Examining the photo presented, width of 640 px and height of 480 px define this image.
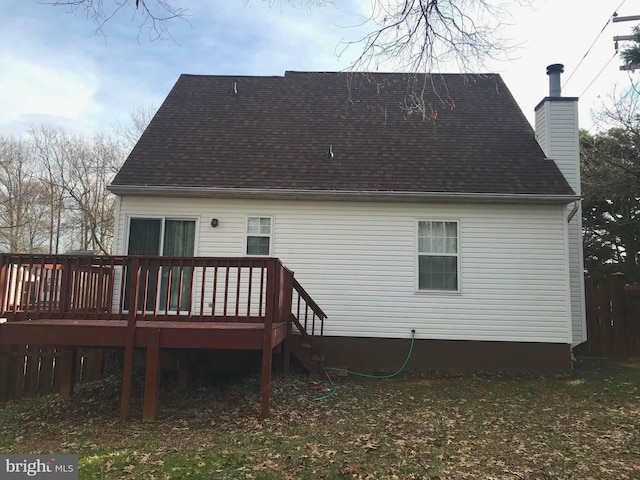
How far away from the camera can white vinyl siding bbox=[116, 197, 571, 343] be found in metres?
8.84

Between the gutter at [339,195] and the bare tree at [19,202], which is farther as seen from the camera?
the bare tree at [19,202]

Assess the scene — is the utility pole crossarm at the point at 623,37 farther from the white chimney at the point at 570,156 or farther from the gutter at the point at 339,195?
the gutter at the point at 339,195

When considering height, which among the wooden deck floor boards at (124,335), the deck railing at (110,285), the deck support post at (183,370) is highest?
the deck railing at (110,285)

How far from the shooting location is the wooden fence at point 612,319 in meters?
10.6

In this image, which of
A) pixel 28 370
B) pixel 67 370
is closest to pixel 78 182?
pixel 28 370

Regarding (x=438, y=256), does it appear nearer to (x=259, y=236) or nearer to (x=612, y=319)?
(x=259, y=236)

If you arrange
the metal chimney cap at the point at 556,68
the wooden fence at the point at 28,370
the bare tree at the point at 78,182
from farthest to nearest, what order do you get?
the bare tree at the point at 78,182 → the metal chimney cap at the point at 556,68 → the wooden fence at the point at 28,370

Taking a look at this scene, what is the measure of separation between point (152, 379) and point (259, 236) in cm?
382

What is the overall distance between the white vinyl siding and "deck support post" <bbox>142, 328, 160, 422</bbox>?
3260mm

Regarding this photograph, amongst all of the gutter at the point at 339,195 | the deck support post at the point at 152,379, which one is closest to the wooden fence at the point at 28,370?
the deck support post at the point at 152,379

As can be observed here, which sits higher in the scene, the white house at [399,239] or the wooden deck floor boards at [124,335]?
the white house at [399,239]

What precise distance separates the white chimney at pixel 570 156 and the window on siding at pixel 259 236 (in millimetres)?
6003

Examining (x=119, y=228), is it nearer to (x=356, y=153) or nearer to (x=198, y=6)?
(x=356, y=153)

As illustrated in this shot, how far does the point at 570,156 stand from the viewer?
9.86 m
